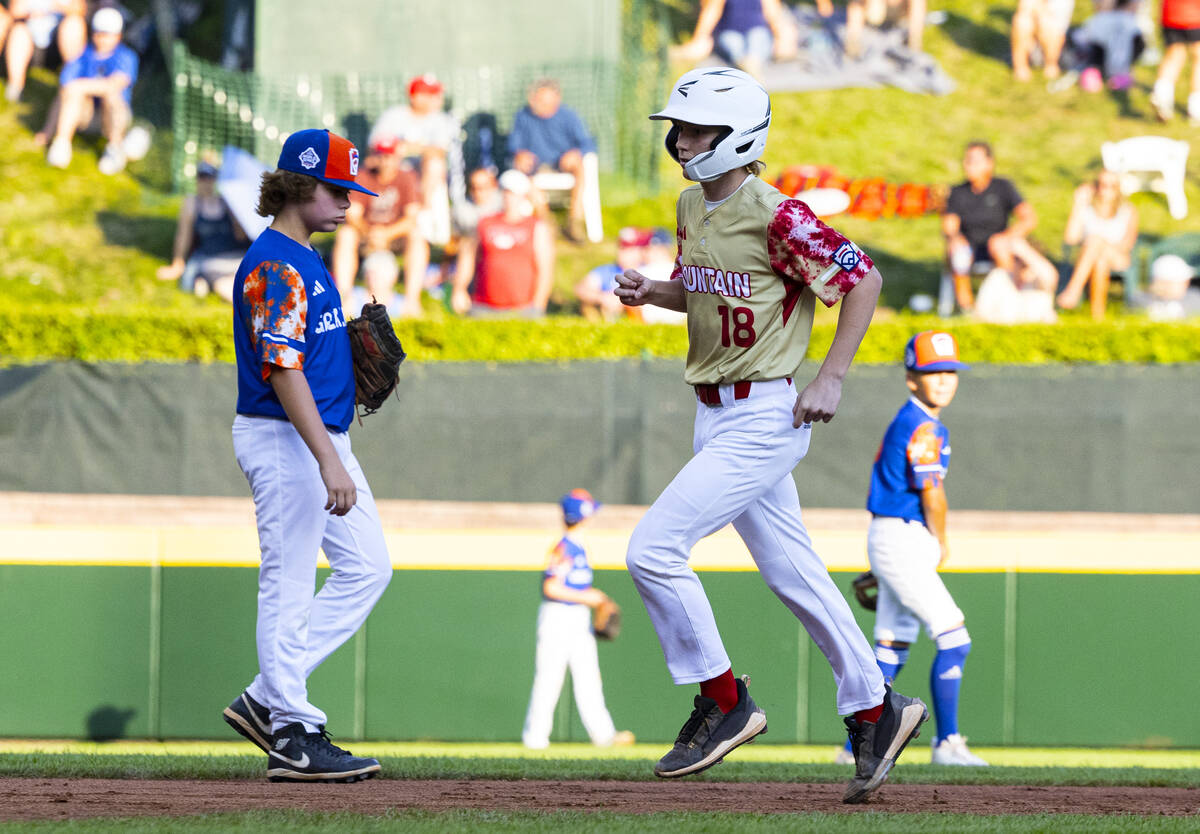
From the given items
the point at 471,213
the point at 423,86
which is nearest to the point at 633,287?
the point at 471,213

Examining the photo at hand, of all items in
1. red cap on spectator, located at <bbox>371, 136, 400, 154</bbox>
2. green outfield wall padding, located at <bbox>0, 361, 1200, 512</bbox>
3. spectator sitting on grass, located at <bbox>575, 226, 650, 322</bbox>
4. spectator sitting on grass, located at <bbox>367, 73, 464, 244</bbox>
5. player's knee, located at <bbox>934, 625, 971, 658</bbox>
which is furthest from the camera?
spectator sitting on grass, located at <bbox>367, 73, 464, 244</bbox>

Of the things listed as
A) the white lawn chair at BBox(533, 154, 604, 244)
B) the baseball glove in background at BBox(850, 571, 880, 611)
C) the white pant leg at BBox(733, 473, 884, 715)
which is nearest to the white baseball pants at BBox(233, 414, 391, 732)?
the white pant leg at BBox(733, 473, 884, 715)

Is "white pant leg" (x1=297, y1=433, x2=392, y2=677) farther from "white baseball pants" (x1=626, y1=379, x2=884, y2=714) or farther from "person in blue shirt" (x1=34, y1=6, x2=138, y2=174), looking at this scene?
"person in blue shirt" (x1=34, y1=6, x2=138, y2=174)

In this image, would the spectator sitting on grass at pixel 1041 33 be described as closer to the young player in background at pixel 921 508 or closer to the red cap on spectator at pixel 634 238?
the red cap on spectator at pixel 634 238

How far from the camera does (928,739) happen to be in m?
9.14

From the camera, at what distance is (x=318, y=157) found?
16.2ft

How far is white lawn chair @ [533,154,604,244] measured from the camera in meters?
15.3

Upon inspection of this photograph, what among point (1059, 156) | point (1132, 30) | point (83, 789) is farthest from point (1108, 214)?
point (83, 789)

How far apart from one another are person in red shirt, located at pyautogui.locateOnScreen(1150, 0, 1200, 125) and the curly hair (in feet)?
45.5

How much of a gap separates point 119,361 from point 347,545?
7014 millimetres

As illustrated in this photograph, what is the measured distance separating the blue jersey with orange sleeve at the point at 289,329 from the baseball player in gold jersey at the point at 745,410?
1.05 meters

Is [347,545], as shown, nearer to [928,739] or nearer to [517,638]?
[517,638]

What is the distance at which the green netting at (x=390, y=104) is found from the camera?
16469 mm

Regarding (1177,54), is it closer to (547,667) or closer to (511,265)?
(511,265)
